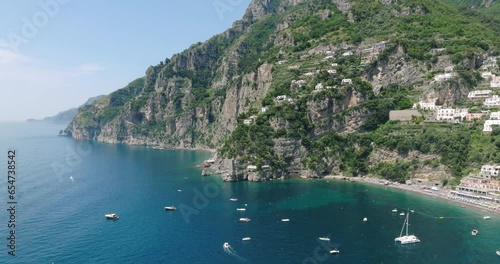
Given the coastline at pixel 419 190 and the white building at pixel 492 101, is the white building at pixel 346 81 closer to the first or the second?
the coastline at pixel 419 190

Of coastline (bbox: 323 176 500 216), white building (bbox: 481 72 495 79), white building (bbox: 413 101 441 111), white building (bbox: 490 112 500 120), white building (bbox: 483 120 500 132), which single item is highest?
white building (bbox: 481 72 495 79)

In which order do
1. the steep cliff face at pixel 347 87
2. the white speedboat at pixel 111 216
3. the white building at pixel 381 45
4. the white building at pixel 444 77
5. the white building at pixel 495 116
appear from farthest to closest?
the white building at pixel 381 45 < the white building at pixel 444 77 < the steep cliff face at pixel 347 87 < the white building at pixel 495 116 < the white speedboat at pixel 111 216

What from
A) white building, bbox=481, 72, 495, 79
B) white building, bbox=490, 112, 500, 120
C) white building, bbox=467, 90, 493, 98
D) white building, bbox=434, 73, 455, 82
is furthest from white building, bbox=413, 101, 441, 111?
white building, bbox=481, 72, 495, 79

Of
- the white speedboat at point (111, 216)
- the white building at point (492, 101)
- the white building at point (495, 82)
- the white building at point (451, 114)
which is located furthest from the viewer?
the white building at point (495, 82)

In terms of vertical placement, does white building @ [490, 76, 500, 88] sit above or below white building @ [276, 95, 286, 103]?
above

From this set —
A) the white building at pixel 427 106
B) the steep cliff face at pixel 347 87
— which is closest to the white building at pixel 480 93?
the steep cliff face at pixel 347 87

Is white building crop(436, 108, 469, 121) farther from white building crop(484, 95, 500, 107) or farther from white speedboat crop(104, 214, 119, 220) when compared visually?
white speedboat crop(104, 214, 119, 220)

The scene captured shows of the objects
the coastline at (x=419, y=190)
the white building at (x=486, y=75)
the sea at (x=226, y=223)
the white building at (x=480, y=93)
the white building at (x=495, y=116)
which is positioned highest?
the white building at (x=486, y=75)
